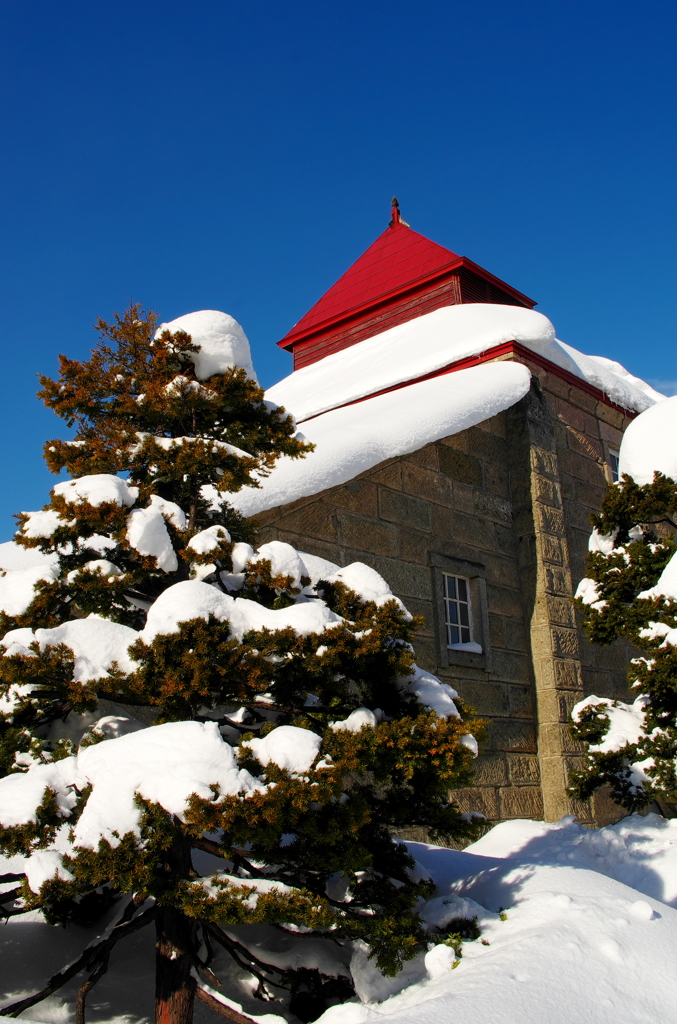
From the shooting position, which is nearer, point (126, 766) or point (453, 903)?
point (126, 766)

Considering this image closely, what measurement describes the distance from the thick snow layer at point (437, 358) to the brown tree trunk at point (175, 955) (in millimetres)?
8131

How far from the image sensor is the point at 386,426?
26.2 ft

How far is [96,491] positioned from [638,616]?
14.5 ft

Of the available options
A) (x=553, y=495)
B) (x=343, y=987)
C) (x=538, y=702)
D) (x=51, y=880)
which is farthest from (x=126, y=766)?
(x=553, y=495)

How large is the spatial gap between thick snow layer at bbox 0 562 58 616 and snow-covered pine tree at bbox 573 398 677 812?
14.7 ft

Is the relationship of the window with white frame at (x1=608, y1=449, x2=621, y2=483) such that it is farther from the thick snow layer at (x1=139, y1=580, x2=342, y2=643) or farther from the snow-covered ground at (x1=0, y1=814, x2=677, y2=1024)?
the thick snow layer at (x1=139, y1=580, x2=342, y2=643)

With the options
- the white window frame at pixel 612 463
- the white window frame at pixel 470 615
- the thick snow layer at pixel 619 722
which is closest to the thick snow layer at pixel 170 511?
the thick snow layer at pixel 619 722

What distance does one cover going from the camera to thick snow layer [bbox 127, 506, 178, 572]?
3768mm

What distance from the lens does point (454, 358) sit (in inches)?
414

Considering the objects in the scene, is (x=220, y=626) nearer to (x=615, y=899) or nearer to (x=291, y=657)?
(x=291, y=657)

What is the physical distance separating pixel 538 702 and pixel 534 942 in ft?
17.4

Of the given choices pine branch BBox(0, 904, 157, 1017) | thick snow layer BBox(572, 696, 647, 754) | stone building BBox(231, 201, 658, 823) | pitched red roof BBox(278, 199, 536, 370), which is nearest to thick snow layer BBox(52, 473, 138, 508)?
pine branch BBox(0, 904, 157, 1017)

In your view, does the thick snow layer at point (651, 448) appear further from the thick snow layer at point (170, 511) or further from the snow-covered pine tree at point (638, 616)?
the thick snow layer at point (170, 511)

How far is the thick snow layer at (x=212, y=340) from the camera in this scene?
4344 mm
